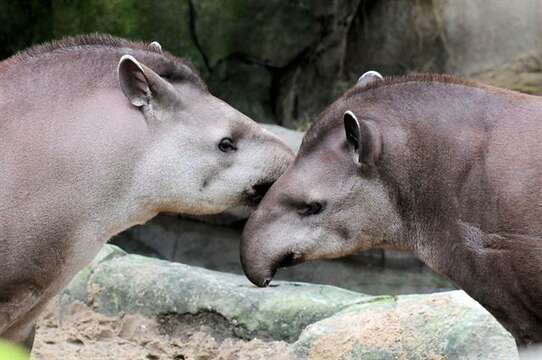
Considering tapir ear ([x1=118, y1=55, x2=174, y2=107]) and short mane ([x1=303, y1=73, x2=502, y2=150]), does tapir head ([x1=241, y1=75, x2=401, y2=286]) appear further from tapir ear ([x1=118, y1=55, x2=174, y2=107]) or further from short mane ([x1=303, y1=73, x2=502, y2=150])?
tapir ear ([x1=118, y1=55, x2=174, y2=107])

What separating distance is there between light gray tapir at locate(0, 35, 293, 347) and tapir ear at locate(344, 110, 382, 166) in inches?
26.9

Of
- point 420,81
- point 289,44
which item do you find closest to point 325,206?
point 420,81

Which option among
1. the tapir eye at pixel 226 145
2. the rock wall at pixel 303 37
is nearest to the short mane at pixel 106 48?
the tapir eye at pixel 226 145

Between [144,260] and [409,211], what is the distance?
3.78 m

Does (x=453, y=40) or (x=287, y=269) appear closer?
(x=287, y=269)

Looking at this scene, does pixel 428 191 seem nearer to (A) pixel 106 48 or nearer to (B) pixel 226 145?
(B) pixel 226 145

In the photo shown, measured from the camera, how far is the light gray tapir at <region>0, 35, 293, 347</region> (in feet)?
21.4

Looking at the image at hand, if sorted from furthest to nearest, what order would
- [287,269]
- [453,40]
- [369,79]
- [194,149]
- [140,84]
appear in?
[453,40] → [287,269] → [369,79] → [194,149] → [140,84]

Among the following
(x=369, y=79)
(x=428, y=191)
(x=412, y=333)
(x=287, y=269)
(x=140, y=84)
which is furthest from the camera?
(x=287, y=269)

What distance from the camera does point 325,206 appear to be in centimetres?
683

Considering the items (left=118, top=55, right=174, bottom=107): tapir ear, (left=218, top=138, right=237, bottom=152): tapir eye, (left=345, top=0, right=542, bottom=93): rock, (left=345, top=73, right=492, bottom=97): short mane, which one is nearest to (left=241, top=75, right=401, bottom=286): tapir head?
(left=345, top=73, right=492, bottom=97): short mane

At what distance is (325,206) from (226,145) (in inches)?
30.4

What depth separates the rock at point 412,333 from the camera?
7812mm

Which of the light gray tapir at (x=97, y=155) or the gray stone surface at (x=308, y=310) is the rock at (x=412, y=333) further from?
the light gray tapir at (x=97, y=155)
